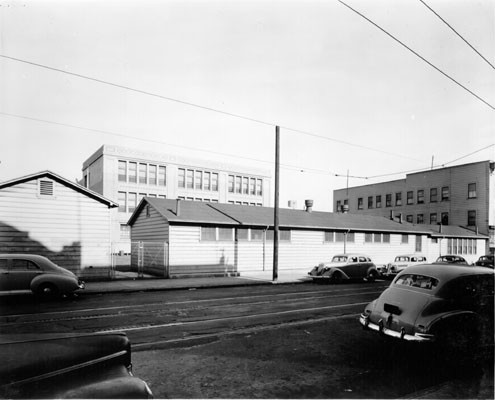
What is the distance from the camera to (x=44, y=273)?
1205cm

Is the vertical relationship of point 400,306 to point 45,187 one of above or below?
below

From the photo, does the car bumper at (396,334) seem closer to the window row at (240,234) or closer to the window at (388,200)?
the window row at (240,234)

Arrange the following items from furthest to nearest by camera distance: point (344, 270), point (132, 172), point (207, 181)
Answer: point (207, 181) < point (132, 172) < point (344, 270)

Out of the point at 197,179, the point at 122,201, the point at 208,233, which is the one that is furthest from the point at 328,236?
the point at 197,179

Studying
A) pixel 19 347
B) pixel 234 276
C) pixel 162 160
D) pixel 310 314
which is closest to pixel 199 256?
pixel 234 276

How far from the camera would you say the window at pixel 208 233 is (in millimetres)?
21547

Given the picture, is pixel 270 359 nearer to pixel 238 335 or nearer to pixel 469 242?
pixel 238 335

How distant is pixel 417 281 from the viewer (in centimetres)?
720

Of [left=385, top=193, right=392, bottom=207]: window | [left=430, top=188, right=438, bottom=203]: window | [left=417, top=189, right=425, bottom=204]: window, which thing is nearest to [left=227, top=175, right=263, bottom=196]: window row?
[left=385, top=193, right=392, bottom=207]: window

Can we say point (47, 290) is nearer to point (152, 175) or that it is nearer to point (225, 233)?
point (225, 233)

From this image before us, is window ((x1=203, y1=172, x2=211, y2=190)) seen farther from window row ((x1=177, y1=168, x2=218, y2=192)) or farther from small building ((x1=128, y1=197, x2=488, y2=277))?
small building ((x1=128, y1=197, x2=488, y2=277))

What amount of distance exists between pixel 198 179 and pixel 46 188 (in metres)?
35.9

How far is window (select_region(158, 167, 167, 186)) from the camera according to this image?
49.3 meters

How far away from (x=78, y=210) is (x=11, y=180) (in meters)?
3.28
